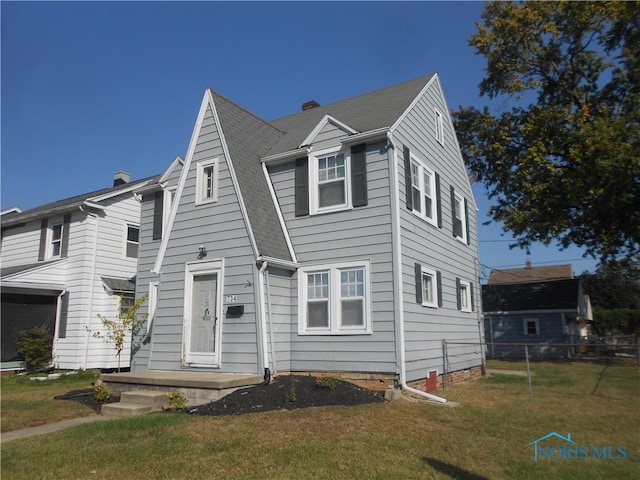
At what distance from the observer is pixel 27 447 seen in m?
Answer: 6.56

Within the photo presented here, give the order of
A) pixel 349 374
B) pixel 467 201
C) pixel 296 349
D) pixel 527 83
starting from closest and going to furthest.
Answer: pixel 349 374, pixel 296 349, pixel 467 201, pixel 527 83

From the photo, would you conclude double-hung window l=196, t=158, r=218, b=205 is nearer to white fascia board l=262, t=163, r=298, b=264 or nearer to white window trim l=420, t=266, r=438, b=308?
white fascia board l=262, t=163, r=298, b=264

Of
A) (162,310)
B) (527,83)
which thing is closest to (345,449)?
(162,310)

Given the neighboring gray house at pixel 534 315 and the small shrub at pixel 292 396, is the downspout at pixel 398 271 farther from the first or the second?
the neighboring gray house at pixel 534 315

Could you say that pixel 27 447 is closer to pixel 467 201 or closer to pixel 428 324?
pixel 428 324

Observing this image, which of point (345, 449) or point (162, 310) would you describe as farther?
point (162, 310)

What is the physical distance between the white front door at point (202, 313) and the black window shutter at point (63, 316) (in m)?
8.06

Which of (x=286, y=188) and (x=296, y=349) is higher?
(x=286, y=188)

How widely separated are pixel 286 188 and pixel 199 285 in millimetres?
3345

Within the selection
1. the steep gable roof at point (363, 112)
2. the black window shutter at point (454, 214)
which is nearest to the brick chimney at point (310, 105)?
the steep gable roof at point (363, 112)

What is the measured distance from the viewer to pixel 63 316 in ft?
56.5

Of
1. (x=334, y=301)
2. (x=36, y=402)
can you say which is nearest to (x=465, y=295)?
(x=334, y=301)

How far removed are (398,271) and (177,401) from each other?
520 centimetres

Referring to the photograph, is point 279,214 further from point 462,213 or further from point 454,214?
point 462,213
